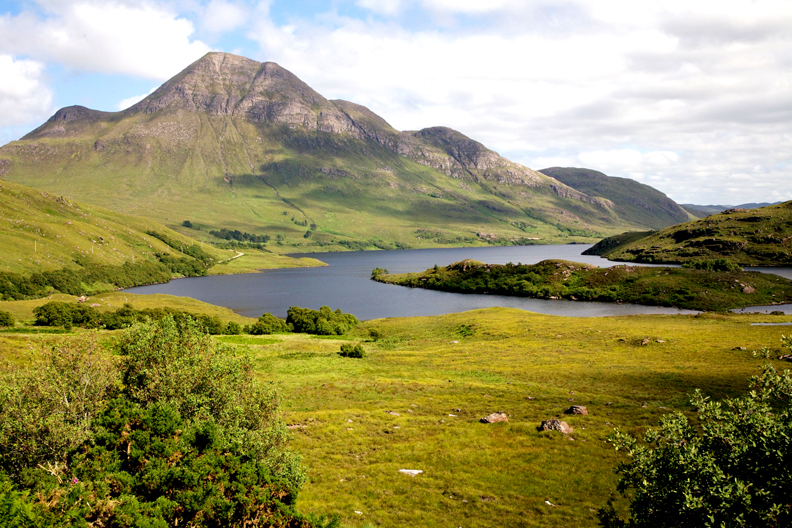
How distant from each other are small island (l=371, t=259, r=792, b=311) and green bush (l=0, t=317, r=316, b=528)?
153 meters

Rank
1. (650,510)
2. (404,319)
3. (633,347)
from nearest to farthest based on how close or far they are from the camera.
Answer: (650,510) < (633,347) < (404,319)

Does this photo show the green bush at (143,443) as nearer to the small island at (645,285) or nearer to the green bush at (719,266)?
the small island at (645,285)

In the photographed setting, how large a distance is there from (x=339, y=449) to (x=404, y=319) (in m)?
86.8

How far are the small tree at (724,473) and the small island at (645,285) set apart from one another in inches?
5800

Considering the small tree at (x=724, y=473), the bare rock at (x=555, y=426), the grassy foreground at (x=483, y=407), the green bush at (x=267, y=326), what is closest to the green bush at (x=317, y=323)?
the green bush at (x=267, y=326)

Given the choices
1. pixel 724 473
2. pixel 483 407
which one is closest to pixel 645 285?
pixel 483 407

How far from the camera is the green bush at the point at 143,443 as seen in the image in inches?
675

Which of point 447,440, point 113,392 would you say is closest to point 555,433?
point 447,440

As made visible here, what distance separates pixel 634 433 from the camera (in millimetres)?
32969

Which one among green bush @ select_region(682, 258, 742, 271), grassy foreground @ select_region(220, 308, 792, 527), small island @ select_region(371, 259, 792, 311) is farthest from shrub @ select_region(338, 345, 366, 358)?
green bush @ select_region(682, 258, 742, 271)

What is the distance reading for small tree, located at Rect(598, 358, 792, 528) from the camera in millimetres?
13359

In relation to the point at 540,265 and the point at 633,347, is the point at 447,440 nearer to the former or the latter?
the point at 633,347

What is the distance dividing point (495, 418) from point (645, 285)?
148 m

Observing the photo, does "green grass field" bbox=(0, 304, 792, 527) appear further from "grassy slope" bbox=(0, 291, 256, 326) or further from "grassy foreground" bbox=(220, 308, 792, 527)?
"grassy slope" bbox=(0, 291, 256, 326)
